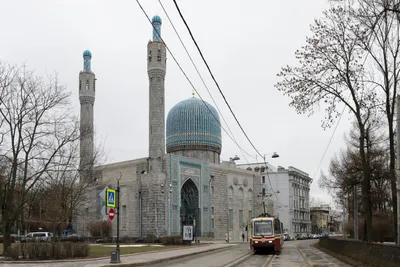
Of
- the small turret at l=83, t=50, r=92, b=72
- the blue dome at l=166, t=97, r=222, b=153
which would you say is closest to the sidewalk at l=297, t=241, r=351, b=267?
the blue dome at l=166, t=97, r=222, b=153

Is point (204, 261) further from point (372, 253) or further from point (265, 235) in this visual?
point (265, 235)

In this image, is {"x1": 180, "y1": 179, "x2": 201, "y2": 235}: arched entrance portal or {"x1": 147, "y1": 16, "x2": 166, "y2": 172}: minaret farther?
{"x1": 180, "y1": 179, "x2": 201, "y2": 235}: arched entrance portal

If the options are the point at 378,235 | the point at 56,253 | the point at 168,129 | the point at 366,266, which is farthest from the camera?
the point at 168,129

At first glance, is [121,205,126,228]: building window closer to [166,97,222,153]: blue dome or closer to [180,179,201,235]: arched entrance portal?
[180,179,201,235]: arched entrance portal

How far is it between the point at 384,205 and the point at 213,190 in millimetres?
23172

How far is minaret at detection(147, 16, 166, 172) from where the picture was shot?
56.7 metres

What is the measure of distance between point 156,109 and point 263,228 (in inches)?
1065

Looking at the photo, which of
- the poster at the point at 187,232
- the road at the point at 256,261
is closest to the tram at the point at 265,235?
the road at the point at 256,261

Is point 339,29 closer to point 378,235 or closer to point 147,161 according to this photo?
point 378,235

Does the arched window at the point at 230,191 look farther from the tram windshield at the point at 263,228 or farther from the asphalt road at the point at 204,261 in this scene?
the asphalt road at the point at 204,261

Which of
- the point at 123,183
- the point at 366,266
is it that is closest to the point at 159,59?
the point at 123,183

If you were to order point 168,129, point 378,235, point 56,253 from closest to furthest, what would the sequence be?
point 56,253, point 378,235, point 168,129

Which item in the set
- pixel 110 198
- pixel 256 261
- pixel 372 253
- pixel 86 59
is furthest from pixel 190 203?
pixel 372 253

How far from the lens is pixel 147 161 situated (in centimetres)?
5819
